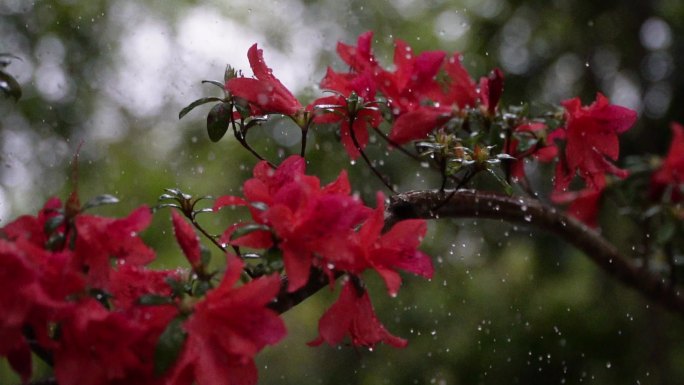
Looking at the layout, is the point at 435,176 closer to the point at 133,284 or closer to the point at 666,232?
the point at 666,232

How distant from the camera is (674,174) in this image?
1320 millimetres

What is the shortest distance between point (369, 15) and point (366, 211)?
10.6 feet

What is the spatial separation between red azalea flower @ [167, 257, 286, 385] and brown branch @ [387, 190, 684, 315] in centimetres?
23

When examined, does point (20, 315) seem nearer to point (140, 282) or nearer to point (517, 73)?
point (140, 282)

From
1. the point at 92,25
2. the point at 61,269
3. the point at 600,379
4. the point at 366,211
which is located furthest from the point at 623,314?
the point at 92,25

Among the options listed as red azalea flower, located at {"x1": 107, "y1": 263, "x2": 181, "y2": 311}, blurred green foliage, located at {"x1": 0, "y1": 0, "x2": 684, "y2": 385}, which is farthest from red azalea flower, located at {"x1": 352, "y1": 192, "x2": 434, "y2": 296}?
blurred green foliage, located at {"x1": 0, "y1": 0, "x2": 684, "y2": 385}

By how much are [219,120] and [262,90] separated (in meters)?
0.05

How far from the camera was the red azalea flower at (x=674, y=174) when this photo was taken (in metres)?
1.31

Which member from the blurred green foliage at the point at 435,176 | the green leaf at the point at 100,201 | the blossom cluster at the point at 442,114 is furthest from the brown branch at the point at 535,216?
the blurred green foliage at the point at 435,176

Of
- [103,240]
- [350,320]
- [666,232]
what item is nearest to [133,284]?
[103,240]

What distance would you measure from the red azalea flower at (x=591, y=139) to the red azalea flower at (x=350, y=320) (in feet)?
1.24

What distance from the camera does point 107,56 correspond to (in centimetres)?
396

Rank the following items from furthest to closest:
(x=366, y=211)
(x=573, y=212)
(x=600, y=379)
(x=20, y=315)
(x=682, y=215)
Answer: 1. (x=600, y=379)
2. (x=573, y=212)
3. (x=682, y=215)
4. (x=366, y=211)
5. (x=20, y=315)

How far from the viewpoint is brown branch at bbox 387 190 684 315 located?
83cm
